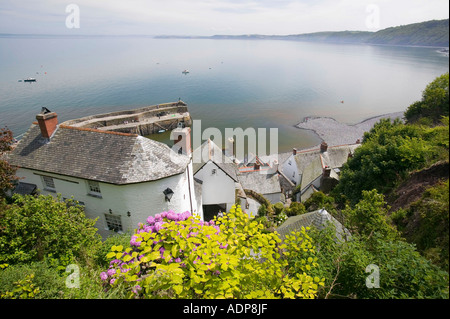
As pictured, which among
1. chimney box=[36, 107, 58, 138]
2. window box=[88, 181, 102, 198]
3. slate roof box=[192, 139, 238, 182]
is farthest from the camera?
slate roof box=[192, 139, 238, 182]

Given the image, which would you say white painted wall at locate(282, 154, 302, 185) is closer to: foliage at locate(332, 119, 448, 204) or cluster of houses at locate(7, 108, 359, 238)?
foliage at locate(332, 119, 448, 204)

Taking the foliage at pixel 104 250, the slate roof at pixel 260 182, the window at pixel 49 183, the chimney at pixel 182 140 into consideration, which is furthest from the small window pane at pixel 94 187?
the slate roof at pixel 260 182

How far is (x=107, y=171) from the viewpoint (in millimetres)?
14102

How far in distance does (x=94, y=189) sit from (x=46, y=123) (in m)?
5.53

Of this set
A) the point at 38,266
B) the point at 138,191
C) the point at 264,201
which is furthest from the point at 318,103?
the point at 38,266

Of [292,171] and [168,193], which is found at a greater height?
[168,193]

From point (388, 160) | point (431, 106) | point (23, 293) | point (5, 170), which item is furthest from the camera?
point (431, 106)

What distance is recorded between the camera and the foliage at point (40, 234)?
10117 millimetres

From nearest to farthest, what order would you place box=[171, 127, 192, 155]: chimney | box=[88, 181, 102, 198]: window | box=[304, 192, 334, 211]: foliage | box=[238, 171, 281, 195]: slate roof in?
box=[88, 181, 102, 198]: window → box=[171, 127, 192, 155]: chimney → box=[304, 192, 334, 211]: foliage → box=[238, 171, 281, 195]: slate roof

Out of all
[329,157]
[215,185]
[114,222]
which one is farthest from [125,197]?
[329,157]

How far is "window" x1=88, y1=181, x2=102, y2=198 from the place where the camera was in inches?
574

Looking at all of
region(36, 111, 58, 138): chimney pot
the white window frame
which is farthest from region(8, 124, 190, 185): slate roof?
the white window frame

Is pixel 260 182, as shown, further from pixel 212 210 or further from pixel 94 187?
pixel 94 187
